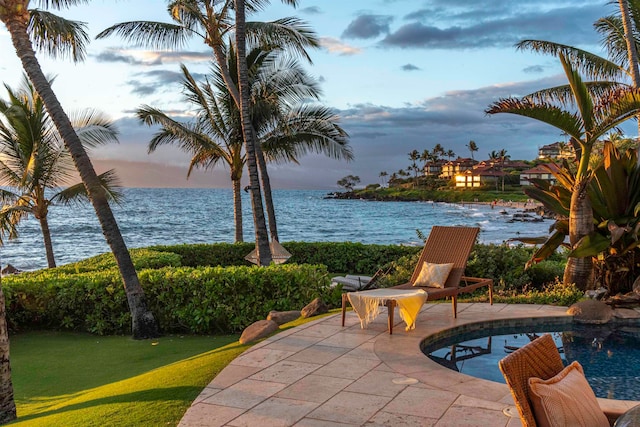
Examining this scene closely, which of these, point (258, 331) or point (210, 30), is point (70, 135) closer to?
point (258, 331)

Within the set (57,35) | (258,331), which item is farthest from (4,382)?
(57,35)

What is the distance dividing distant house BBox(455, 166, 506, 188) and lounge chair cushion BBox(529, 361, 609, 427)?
92120 mm

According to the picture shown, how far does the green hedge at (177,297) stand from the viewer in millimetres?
8555

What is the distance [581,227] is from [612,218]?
0.66m

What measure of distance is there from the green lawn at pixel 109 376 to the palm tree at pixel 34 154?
17.1ft

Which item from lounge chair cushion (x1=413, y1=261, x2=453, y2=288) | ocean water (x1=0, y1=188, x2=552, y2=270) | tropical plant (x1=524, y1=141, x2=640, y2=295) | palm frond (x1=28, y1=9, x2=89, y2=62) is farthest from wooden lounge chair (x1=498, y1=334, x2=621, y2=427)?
ocean water (x1=0, y1=188, x2=552, y2=270)

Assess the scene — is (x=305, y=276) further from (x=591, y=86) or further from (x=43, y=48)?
(x=591, y=86)

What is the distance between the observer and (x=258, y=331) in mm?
6801

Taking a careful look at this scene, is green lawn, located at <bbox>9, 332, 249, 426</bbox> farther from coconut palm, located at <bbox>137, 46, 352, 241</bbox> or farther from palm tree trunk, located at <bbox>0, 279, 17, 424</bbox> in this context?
coconut palm, located at <bbox>137, 46, 352, 241</bbox>

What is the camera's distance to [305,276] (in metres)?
8.73

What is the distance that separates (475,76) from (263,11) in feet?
18.2

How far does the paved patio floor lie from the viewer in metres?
4.04

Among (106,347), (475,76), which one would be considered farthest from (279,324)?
(475,76)

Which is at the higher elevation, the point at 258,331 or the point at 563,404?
the point at 563,404
